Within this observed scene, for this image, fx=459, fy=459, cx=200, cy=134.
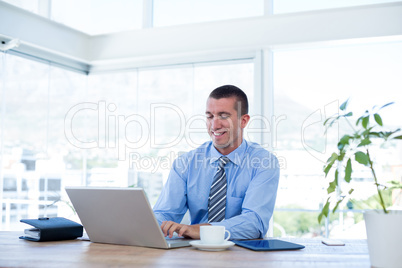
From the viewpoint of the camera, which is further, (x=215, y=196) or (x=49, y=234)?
(x=215, y=196)

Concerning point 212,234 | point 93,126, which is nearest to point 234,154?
point 212,234

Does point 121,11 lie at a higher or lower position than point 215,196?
higher

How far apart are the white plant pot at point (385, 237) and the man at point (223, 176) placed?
0.75 m

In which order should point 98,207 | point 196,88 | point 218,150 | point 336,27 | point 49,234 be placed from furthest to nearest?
point 196,88
point 336,27
point 218,150
point 49,234
point 98,207

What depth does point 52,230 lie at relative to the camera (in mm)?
1851

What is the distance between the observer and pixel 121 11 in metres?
5.05

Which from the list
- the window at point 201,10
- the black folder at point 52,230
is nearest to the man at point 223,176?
the black folder at point 52,230

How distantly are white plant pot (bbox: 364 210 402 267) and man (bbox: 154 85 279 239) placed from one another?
0.75 meters

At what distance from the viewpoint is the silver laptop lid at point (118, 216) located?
1558 millimetres

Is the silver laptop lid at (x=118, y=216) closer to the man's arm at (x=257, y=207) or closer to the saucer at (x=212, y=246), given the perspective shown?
the saucer at (x=212, y=246)

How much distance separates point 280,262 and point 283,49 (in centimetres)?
336

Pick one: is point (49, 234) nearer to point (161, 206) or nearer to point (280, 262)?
point (161, 206)

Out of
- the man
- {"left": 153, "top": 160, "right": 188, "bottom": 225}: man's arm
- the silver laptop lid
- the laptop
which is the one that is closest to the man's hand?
the laptop

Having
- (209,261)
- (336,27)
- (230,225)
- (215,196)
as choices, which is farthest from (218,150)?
(336,27)
